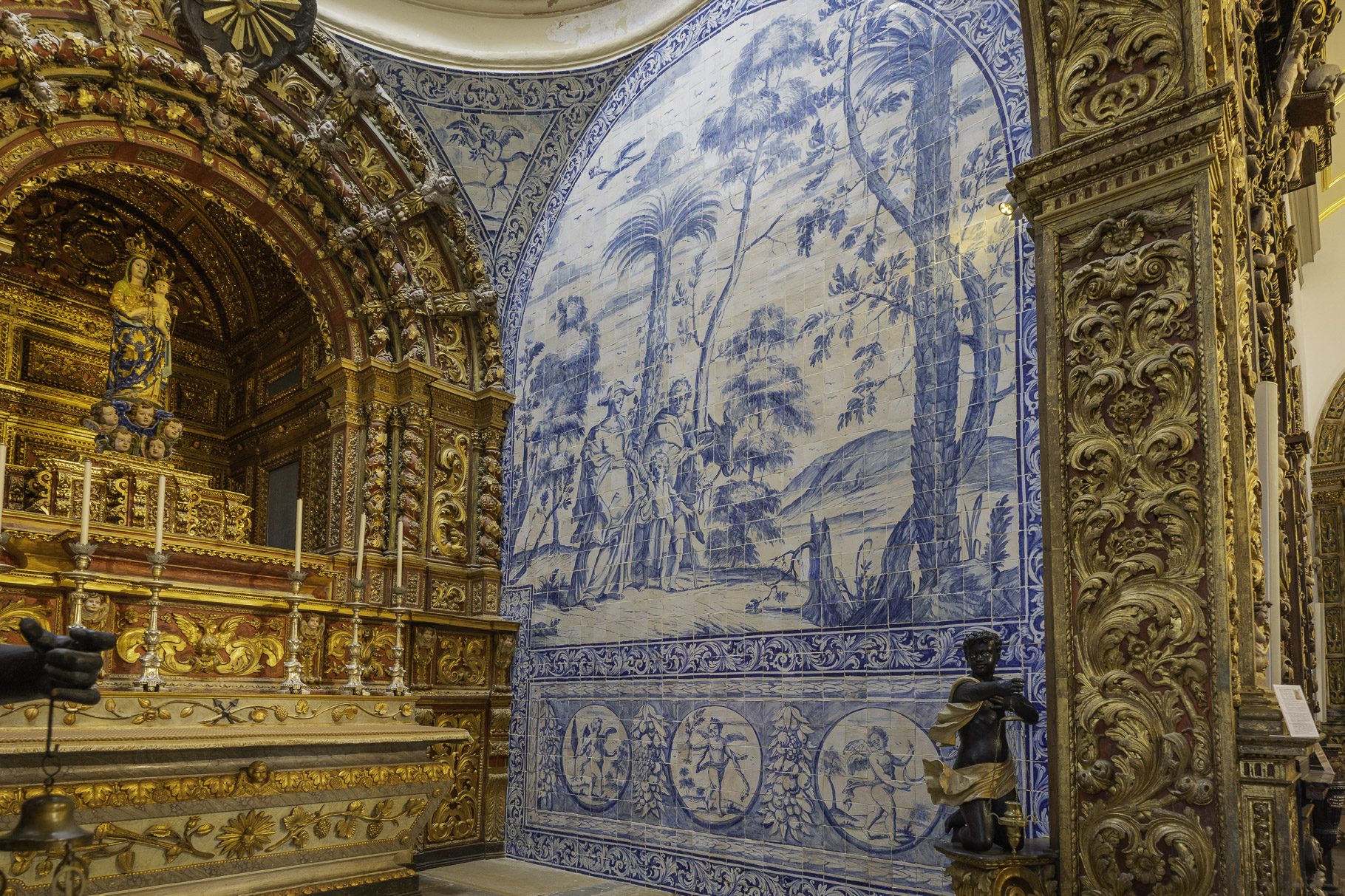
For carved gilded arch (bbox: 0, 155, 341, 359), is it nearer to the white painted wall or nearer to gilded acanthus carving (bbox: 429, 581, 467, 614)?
gilded acanthus carving (bbox: 429, 581, 467, 614)

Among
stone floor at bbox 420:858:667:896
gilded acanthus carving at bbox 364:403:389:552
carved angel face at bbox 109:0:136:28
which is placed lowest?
stone floor at bbox 420:858:667:896

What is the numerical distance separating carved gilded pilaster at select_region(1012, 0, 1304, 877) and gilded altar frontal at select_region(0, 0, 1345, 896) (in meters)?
0.02

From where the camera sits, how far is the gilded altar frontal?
12.6ft

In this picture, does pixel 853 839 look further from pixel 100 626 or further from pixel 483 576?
pixel 100 626

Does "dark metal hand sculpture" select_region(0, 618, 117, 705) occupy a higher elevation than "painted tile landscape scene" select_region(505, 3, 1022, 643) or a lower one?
lower

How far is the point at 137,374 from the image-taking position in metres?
7.41

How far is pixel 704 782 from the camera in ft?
20.6

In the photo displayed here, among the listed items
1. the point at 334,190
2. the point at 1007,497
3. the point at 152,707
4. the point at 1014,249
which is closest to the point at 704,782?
the point at 1007,497

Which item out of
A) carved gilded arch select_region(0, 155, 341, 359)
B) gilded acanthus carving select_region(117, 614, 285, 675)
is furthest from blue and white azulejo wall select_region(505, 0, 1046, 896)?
gilded acanthus carving select_region(117, 614, 285, 675)

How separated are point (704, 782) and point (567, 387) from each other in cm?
327

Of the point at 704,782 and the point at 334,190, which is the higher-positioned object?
the point at 334,190

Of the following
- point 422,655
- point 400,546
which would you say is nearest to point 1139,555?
point 400,546

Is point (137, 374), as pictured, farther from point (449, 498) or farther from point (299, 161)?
point (449, 498)

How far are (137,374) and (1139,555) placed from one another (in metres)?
6.89
